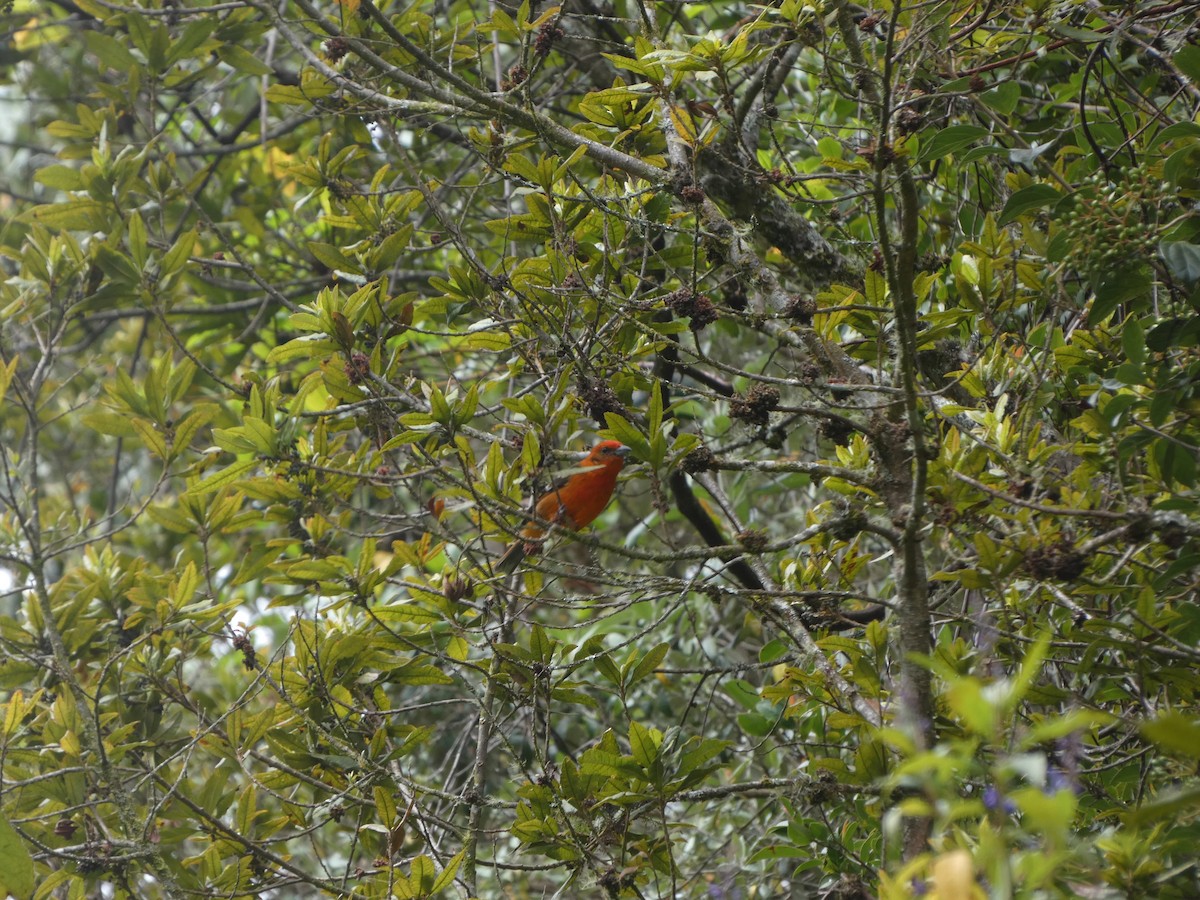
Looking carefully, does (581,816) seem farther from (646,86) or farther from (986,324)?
(646,86)

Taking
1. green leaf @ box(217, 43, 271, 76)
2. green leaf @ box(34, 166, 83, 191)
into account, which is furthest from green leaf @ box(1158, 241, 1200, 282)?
green leaf @ box(34, 166, 83, 191)

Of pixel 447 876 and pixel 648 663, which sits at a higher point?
pixel 648 663

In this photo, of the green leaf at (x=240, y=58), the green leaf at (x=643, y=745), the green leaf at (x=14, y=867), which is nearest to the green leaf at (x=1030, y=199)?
the green leaf at (x=643, y=745)

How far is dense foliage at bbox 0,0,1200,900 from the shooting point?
2277mm

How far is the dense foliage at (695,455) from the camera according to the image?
2.28m

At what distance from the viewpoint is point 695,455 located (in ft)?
7.84

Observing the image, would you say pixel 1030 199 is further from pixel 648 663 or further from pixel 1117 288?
pixel 648 663

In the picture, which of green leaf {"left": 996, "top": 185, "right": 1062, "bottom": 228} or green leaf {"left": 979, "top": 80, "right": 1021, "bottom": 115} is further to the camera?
green leaf {"left": 979, "top": 80, "right": 1021, "bottom": 115}

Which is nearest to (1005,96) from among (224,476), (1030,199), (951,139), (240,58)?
(951,139)

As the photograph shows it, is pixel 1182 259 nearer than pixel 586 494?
Yes

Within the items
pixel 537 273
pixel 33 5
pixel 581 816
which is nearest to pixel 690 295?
pixel 537 273

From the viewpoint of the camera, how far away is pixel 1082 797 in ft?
8.07

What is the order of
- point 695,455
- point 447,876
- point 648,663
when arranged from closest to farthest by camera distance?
point 695,455 < point 447,876 < point 648,663

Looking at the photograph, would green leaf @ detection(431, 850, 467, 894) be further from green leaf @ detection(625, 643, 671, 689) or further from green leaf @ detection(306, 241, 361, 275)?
green leaf @ detection(306, 241, 361, 275)
